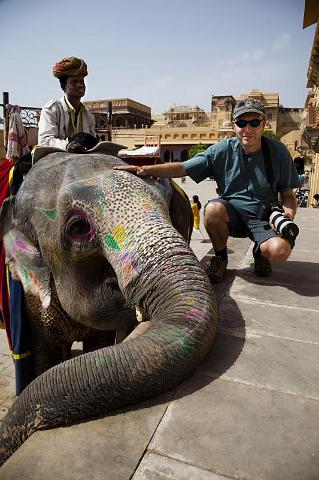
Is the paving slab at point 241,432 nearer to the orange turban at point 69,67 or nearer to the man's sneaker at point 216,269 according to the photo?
the man's sneaker at point 216,269

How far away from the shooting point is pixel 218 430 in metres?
1.45

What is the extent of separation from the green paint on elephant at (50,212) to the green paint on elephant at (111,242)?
514mm

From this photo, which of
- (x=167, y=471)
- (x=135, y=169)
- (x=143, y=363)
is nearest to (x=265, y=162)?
(x=135, y=169)

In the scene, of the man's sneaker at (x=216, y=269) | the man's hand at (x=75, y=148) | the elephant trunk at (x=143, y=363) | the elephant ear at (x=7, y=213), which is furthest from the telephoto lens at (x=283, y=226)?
the elephant ear at (x=7, y=213)

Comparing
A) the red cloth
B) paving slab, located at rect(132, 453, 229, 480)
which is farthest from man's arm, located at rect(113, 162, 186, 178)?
paving slab, located at rect(132, 453, 229, 480)

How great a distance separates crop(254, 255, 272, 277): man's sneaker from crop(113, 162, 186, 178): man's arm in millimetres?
941

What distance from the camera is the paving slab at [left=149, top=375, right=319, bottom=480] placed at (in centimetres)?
130

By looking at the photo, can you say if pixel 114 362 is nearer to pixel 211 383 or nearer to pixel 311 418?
pixel 211 383

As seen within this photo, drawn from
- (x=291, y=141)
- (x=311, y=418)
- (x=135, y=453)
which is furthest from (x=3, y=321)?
(x=291, y=141)

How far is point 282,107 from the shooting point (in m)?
76.5

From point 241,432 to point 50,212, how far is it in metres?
1.74

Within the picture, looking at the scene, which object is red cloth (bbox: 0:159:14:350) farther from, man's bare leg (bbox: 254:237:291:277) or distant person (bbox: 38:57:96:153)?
man's bare leg (bbox: 254:237:291:277)

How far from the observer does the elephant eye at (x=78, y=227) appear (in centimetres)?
235

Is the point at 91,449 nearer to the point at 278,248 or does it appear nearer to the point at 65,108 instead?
the point at 278,248
